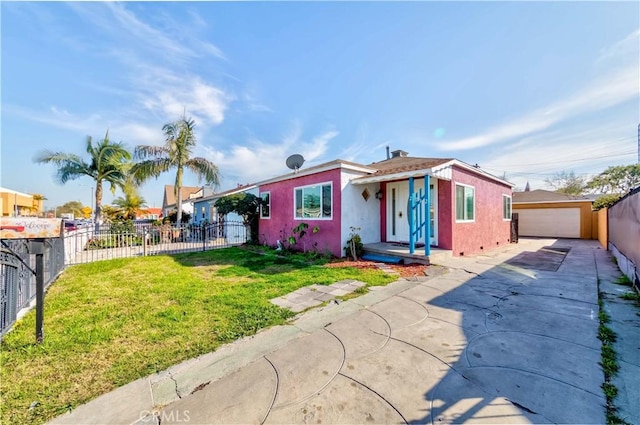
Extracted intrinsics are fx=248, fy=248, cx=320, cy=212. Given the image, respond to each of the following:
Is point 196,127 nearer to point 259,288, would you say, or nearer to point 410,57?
point 410,57

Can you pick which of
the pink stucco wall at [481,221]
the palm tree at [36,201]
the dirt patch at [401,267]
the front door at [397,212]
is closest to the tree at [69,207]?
the palm tree at [36,201]

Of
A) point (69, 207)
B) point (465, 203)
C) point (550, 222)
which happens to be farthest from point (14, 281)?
point (69, 207)

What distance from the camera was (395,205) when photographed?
377 inches

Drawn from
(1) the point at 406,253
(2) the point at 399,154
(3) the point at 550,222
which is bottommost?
(1) the point at 406,253

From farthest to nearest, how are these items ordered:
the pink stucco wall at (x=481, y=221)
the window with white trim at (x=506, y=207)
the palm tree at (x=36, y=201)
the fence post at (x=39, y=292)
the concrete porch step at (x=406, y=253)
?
the palm tree at (x=36, y=201) → the window with white trim at (x=506, y=207) → the pink stucco wall at (x=481, y=221) → the concrete porch step at (x=406, y=253) → the fence post at (x=39, y=292)

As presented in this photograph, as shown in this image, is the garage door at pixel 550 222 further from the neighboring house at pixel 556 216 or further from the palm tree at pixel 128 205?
the palm tree at pixel 128 205

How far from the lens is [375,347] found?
9.88 feet

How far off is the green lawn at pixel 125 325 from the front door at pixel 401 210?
3348mm

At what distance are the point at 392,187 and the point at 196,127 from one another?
1427 cm

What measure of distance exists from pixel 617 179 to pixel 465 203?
112ft

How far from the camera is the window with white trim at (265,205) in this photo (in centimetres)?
1280

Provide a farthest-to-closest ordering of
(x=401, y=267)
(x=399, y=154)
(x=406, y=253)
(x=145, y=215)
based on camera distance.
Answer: (x=145, y=215) < (x=399, y=154) < (x=406, y=253) < (x=401, y=267)

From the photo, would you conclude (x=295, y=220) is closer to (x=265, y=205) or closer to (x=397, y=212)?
(x=265, y=205)

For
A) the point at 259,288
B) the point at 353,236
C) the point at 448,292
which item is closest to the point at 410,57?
the point at 353,236
